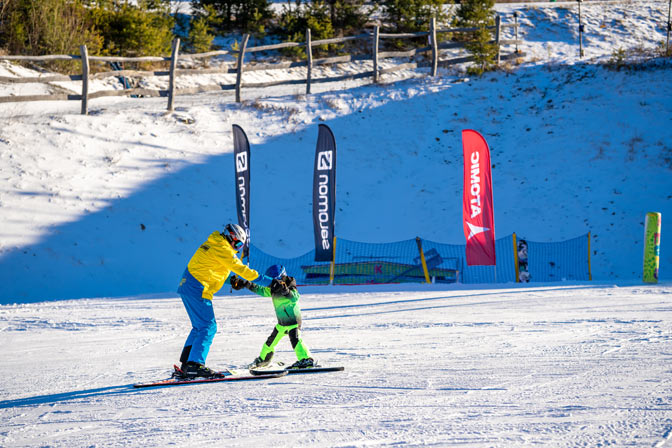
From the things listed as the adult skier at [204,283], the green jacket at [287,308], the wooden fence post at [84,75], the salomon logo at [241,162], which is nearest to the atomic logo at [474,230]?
the salomon logo at [241,162]

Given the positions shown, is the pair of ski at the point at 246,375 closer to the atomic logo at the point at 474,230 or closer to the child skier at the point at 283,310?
the child skier at the point at 283,310

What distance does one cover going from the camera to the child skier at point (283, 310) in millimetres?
6340

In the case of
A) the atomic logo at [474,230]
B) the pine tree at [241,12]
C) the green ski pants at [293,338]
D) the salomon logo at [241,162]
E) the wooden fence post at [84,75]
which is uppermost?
the pine tree at [241,12]

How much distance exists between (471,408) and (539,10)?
33669 mm

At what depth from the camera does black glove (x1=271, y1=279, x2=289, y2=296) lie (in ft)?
20.7

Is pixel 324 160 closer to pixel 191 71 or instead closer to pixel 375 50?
pixel 191 71

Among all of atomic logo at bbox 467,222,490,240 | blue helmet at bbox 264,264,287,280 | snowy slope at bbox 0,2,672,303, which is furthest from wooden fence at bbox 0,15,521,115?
blue helmet at bbox 264,264,287,280

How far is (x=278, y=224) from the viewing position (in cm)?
1922

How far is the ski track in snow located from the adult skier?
0.37 m

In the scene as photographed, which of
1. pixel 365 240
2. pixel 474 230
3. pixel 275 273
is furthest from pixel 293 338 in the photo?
pixel 365 240

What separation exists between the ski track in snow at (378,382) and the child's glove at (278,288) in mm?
852

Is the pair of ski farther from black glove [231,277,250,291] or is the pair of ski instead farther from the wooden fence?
the wooden fence

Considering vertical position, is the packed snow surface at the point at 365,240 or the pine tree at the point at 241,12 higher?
the pine tree at the point at 241,12

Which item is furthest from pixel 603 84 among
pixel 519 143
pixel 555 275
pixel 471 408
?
pixel 471 408
